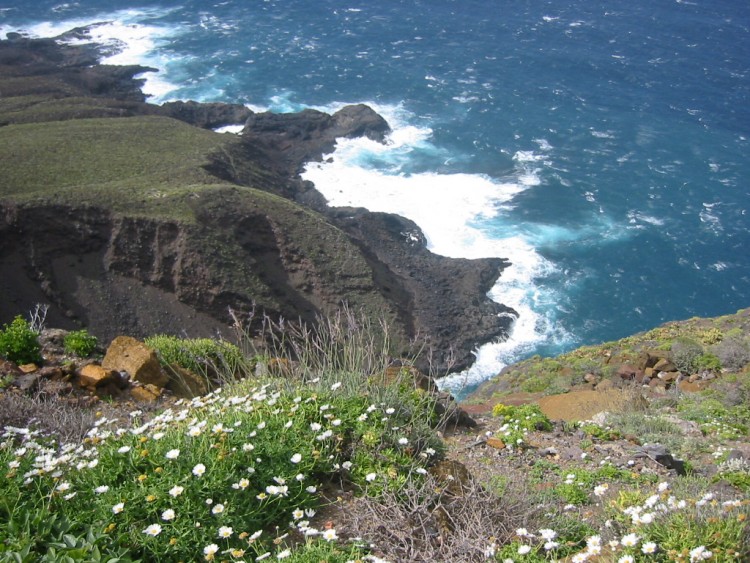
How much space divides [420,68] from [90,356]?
62.6 meters

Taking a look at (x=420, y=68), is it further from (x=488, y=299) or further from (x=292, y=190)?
(x=488, y=299)

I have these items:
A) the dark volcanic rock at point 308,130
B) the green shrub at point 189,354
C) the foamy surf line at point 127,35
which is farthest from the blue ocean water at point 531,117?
the green shrub at point 189,354

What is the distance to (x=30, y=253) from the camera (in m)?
34.1

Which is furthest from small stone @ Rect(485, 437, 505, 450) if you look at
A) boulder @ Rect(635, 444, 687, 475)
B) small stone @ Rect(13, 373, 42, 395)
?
small stone @ Rect(13, 373, 42, 395)

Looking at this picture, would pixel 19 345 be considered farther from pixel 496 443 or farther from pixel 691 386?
pixel 691 386

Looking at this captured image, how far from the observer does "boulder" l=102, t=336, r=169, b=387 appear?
12.2 metres

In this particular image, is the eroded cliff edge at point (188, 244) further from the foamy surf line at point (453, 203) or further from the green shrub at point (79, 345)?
the green shrub at point (79, 345)

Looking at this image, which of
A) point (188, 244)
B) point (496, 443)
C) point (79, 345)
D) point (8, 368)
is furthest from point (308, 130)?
point (496, 443)

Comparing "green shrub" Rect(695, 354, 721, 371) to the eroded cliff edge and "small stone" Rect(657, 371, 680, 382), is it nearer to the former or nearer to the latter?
"small stone" Rect(657, 371, 680, 382)

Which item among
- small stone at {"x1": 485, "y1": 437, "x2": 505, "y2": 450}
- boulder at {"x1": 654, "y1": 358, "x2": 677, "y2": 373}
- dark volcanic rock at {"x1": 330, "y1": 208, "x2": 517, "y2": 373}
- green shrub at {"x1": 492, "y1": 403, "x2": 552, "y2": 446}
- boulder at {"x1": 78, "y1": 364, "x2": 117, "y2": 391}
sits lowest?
dark volcanic rock at {"x1": 330, "y1": 208, "x2": 517, "y2": 373}

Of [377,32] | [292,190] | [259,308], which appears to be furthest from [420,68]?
[259,308]

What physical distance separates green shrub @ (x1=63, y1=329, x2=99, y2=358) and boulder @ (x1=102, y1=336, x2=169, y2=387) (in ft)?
3.03

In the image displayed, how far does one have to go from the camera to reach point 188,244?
36094mm

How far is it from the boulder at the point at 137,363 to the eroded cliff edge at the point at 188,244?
21.0 meters
